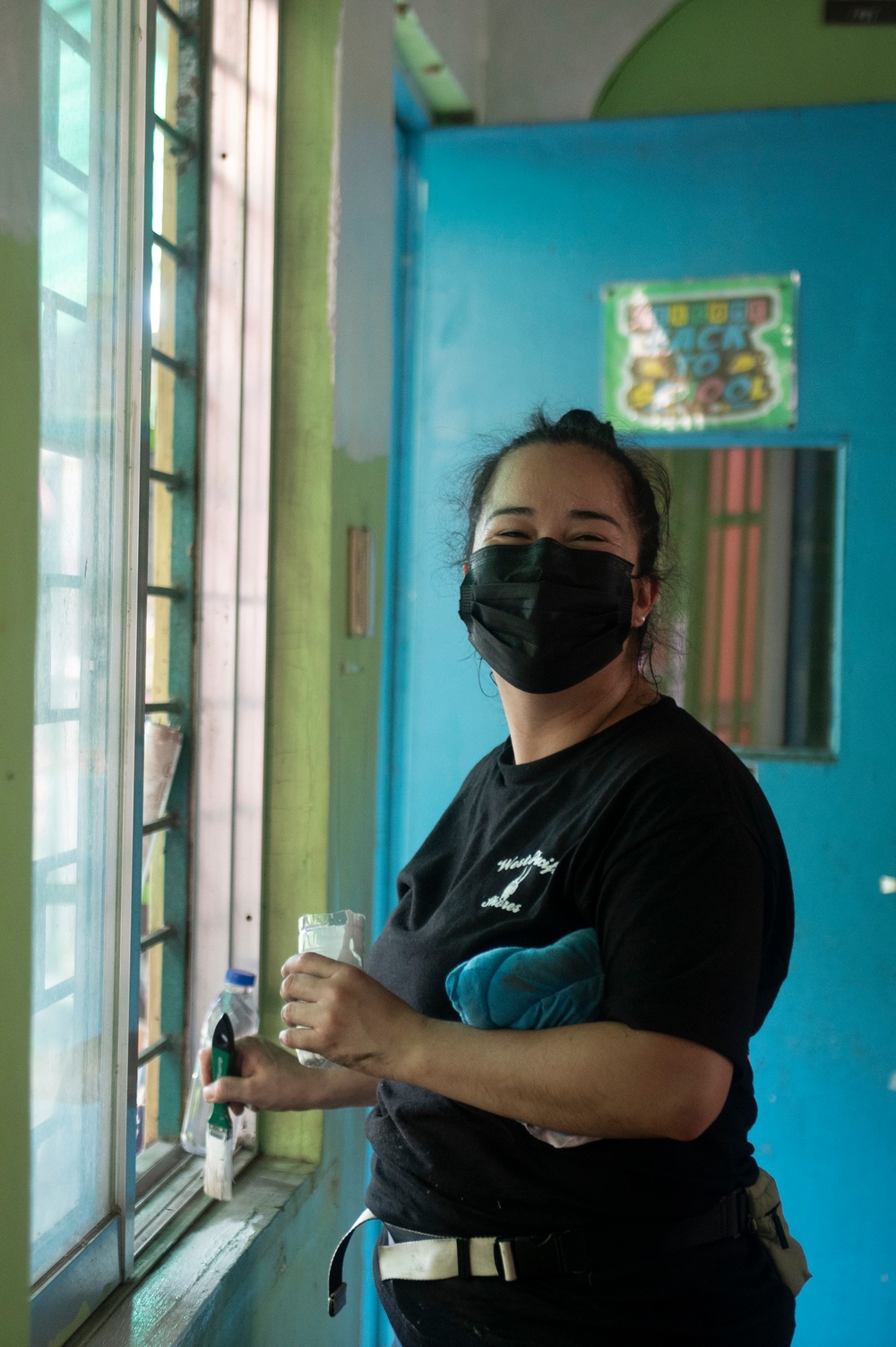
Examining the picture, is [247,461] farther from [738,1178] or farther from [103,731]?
[738,1178]

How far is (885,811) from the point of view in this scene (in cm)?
195

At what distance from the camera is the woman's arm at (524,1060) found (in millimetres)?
786

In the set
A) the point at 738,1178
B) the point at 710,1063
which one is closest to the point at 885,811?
the point at 738,1178

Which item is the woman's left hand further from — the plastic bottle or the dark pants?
the plastic bottle

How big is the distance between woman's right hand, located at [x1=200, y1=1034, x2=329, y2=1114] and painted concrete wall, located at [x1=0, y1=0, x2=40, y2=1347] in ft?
1.17

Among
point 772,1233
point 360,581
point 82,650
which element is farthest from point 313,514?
point 772,1233

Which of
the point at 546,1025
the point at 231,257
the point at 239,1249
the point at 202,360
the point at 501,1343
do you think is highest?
the point at 231,257

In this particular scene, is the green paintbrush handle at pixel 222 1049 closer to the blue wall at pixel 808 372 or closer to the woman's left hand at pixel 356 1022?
the woman's left hand at pixel 356 1022

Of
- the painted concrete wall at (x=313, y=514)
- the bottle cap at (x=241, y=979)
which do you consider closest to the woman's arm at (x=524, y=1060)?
the bottle cap at (x=241, y=979)

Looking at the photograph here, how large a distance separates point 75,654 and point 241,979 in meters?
0.49

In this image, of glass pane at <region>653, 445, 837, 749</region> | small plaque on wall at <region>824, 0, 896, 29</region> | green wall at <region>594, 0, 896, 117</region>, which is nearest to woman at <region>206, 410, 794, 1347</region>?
glass pane at <region>653, 445, 837, 749</region>

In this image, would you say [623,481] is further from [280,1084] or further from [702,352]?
[702,352]

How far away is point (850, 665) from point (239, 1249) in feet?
4.76

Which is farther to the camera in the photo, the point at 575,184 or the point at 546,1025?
the point at 575,184
